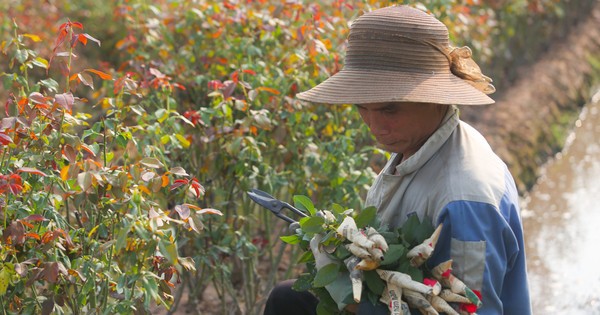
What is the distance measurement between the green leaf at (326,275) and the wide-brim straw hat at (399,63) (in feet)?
1.38

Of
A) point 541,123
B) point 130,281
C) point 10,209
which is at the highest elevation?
point 10,209

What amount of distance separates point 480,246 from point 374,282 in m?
0.27

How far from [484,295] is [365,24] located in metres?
0.78

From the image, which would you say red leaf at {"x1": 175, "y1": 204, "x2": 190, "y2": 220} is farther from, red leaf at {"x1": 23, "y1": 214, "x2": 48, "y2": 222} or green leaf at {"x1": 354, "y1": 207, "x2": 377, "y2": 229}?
green leaf at {"x1": 354, "y1": 207, "x2": 377, "y2": 229}

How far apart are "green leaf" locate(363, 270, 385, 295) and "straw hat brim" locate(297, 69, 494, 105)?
430 millimetres

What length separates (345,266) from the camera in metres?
2.41

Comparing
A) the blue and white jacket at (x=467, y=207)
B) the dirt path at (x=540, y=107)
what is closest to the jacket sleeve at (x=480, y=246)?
the blue and white jacket at (x=467, y=207)

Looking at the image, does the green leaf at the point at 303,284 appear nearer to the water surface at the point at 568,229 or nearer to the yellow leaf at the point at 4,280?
the yellow leaf at the point at 4,280

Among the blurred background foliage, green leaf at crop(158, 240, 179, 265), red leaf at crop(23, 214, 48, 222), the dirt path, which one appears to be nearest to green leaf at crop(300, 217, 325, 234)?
green leaf at crop(158, 240, 179, 265)

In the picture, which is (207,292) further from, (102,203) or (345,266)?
(345,266)

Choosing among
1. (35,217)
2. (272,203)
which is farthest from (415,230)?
(35,217)

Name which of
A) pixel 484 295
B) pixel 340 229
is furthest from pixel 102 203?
pixel 484 295

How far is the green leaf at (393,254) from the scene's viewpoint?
90.7 inches

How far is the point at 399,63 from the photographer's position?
2.52 metres
